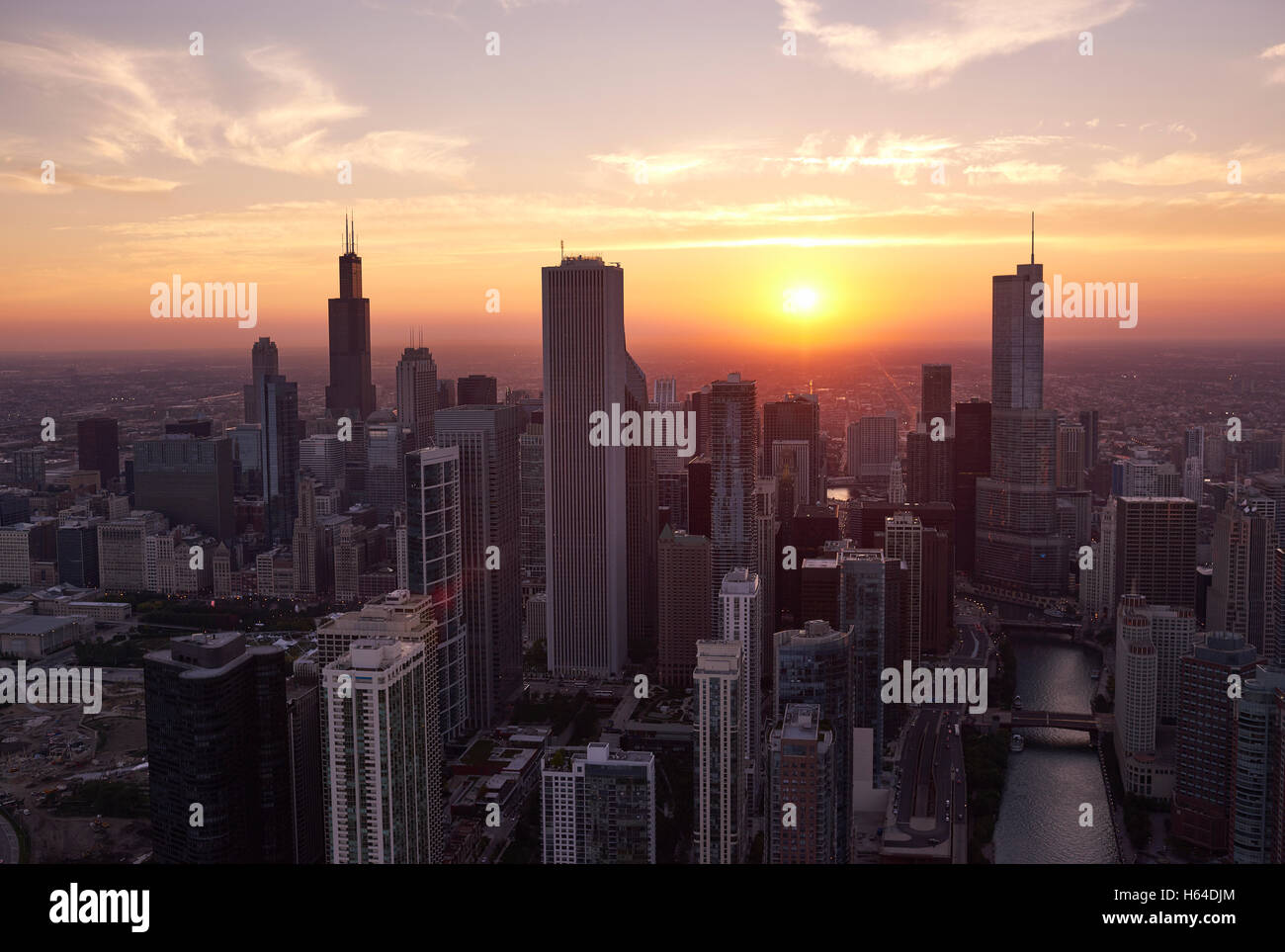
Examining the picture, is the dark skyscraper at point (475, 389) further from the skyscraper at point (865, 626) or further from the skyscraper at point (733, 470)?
the skyscraper at point (865, 626)

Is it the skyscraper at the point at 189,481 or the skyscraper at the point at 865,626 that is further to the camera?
the skyscraper at the point at 189,481

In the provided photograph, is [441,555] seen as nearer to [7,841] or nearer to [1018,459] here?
[7,841]

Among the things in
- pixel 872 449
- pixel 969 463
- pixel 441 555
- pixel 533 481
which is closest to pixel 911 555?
pixel 533 481

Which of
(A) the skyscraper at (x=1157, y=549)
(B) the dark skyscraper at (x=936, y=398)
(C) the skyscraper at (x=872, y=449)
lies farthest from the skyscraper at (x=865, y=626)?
(C) the skyscraper at (x=872, y=449)

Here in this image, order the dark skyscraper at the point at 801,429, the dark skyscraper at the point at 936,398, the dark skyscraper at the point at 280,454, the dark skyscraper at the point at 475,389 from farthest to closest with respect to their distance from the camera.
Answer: the dark skyscraper at the point at 936,398 → the dark skyscraper at the point at 801,429 → the dark skyscraper at the point at 280,454 → the dark skyscraper at the point at 475,389
